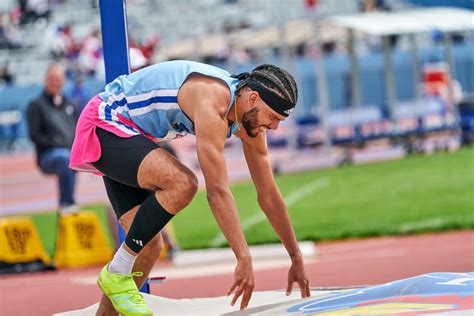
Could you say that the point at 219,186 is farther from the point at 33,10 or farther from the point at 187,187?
the point at 33,10

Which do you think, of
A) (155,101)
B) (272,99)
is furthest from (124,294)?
(272,99)

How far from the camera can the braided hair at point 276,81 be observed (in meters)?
5.74

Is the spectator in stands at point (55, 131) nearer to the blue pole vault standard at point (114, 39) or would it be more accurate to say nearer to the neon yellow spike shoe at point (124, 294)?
the blue pole vault standard at point (114, 39)

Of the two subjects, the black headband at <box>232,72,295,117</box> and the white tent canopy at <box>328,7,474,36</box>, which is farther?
the white tent canopy at <box>328,7,474,36</box>

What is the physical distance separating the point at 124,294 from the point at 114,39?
1.88 meters

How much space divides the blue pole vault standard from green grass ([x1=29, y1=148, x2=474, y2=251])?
17.8 feet

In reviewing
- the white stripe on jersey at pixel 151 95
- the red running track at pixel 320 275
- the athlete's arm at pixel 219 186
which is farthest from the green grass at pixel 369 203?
the athlete's arm at pixel 219 186

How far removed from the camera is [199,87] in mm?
5664

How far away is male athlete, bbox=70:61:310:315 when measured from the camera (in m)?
5.51

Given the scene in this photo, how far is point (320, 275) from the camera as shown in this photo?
31.2 feet

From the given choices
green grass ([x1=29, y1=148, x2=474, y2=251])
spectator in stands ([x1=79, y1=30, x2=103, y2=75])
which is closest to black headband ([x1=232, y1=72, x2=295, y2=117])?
green grass ([x1=29, y1=148, x2=474, y2=251])

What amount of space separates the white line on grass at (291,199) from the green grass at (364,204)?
0.04m

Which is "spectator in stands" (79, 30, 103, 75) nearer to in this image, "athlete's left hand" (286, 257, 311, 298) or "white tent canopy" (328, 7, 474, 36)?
"white tent canopy" (328, 7, 474, 36)

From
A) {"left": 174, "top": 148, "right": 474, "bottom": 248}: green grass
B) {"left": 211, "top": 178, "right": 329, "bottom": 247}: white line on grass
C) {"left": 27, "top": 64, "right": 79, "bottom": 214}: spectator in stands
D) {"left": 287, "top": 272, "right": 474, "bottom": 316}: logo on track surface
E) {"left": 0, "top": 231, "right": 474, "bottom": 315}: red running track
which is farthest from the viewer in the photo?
{"left": 211, "top": 178, "right": 329, "bottom": 247}: white line on grass
